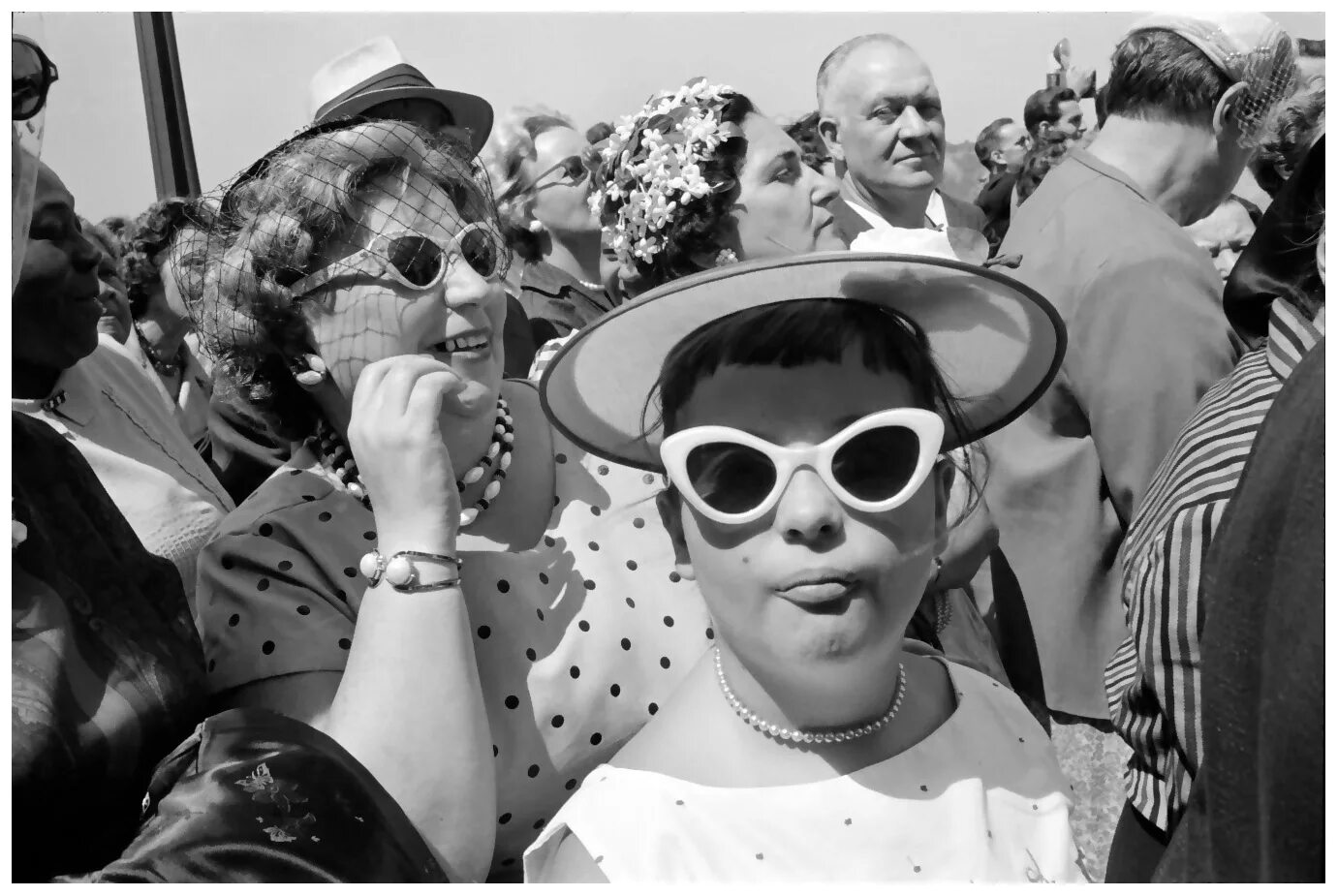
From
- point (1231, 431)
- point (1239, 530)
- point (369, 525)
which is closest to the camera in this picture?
point (1239, 530)

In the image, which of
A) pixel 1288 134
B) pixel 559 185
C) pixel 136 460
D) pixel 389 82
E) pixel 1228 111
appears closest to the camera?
pixel 1288 134

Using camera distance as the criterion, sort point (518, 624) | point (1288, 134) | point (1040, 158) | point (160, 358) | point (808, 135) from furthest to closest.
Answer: point (808, 135), point (1040, 158), point (160, 358), point (1288, 134), point (518, 624)

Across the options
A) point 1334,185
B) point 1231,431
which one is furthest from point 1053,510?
point 1334,185

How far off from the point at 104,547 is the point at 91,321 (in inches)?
30.9

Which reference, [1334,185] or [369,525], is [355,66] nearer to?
[369,525]

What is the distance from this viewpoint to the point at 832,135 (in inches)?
172

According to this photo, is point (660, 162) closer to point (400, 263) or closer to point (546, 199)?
point (400, 263)

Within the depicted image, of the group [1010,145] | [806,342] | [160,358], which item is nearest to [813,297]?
[806,342]

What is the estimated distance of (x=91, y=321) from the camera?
2.28 meters

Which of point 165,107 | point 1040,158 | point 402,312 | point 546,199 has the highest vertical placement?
point 165,107

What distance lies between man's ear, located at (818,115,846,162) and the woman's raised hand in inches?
111

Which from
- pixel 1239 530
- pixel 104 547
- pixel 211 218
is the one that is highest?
pixel 211 218

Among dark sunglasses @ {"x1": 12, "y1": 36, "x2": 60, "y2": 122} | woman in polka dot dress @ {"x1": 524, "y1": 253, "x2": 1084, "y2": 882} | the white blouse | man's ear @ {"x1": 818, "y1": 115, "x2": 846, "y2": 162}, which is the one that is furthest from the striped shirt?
man's ear @ {"x1": 818, "y1": 115, "x2": 846, "y2": 162}

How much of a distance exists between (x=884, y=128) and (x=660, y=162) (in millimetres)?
1624
